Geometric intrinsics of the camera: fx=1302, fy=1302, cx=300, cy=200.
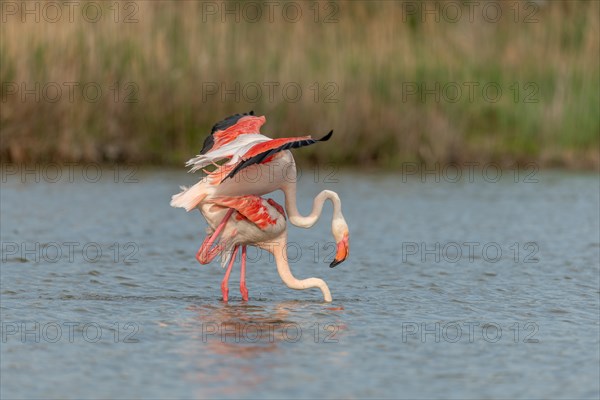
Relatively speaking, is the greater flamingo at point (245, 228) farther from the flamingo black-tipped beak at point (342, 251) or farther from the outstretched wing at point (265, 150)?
the outstretched wing at point (265, 150)

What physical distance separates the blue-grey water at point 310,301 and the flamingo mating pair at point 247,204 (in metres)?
0.39

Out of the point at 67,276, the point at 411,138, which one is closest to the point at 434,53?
the point at 411,138

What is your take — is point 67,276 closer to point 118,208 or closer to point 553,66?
point 118,208

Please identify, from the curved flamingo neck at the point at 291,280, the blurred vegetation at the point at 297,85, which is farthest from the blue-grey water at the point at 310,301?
the blurred vegetation at the point at 297,85

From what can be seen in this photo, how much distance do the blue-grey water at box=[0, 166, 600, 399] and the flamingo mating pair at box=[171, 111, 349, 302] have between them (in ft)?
1.26

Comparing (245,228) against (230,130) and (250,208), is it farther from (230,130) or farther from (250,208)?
(230,130)

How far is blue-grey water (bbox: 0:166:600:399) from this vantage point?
22.4 ft

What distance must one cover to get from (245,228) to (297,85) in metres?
7.81

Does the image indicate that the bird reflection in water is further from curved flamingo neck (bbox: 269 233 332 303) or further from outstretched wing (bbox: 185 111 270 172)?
outstretched wing (bbox: 185 111 270 172)

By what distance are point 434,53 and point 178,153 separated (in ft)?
13.0

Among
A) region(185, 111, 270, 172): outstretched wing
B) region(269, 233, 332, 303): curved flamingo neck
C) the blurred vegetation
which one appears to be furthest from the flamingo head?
the blurred vegetation

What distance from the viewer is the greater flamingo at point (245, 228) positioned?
891cm

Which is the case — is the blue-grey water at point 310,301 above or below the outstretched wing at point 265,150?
below

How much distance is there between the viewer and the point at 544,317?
872 centimetres
